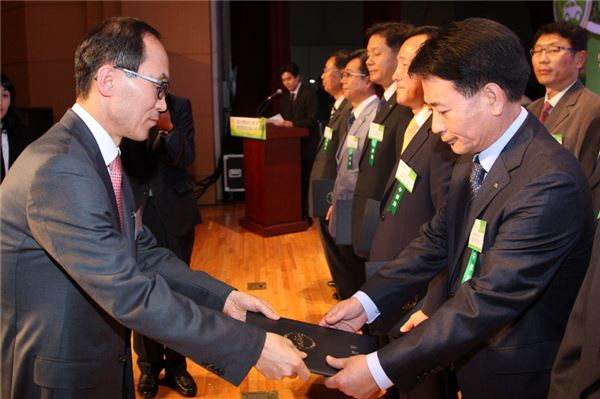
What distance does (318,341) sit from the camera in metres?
1.60

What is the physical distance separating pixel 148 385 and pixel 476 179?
1930 millimetres

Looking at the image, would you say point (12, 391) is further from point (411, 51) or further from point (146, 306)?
point (411, 51)

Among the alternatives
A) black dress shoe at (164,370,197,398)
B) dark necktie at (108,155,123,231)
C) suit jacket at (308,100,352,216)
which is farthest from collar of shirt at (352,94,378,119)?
dark necktie at (108,155,123,231)

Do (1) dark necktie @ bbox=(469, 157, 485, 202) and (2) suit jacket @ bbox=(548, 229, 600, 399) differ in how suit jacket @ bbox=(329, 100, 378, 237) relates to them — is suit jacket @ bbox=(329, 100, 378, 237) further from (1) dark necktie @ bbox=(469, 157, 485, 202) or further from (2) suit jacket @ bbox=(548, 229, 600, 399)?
(2) suit jacket @ bbox=(548, 229, 600, 399)

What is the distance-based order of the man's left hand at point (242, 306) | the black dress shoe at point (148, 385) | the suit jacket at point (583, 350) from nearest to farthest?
the suit jacket at point (583, 350)
the man's left hand at point (242, 306)
the black dress shoe at point (148, 385)

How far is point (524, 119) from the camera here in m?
1.49

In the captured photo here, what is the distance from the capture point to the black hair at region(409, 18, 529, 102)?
1416 millimetres

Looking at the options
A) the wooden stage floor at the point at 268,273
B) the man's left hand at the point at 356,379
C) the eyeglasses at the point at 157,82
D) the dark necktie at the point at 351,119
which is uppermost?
the eyeglasses at the point at 157,82

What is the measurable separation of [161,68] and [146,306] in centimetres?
61

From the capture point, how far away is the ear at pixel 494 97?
1.43 metres

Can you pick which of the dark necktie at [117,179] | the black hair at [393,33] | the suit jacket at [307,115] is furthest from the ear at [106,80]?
the suit jacket at [307,115]

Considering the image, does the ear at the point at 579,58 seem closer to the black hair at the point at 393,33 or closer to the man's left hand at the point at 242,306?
the black hair at the point at 393,33

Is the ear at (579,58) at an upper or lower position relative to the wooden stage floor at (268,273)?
upper

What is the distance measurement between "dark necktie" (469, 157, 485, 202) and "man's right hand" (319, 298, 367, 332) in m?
0.53
